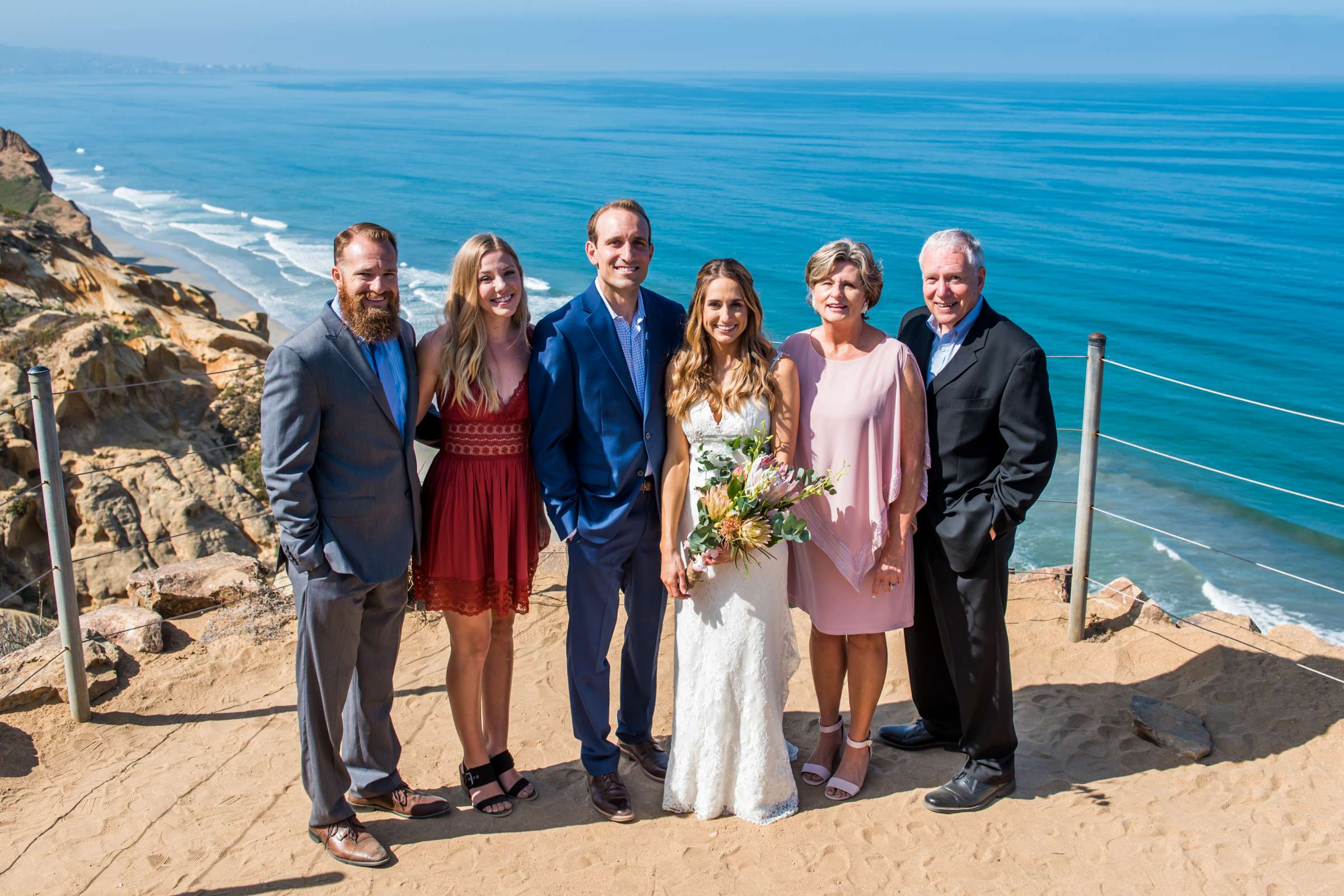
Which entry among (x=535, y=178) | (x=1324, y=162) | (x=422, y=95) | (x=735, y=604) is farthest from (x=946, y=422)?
(x=422, y=95)

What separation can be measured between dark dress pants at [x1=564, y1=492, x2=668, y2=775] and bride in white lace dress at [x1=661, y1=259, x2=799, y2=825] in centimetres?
14

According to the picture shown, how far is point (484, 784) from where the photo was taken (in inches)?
176

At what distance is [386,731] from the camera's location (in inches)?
172

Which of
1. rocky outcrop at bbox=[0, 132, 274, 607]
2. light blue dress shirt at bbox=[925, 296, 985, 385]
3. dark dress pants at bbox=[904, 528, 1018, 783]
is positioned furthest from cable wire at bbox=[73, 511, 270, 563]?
light blue dress shirt at bbox=[925, 296, 985, 385]

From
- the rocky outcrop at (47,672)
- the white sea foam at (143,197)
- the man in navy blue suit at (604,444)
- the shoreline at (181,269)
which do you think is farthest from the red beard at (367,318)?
the white sea foam at (143,197)

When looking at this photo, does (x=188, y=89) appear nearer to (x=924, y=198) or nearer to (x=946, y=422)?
(x=924, y=198)

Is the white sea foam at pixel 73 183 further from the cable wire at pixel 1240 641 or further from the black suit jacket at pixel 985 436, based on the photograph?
the black suit jacket at pixel 985 436

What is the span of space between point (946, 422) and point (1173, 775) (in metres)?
1.87

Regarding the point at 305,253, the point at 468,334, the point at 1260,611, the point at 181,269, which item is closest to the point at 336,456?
the point at 468,334

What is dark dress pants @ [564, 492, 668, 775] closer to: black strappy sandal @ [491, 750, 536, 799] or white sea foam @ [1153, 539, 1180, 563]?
black strappy sandal @ [491, 750, 536, 799]

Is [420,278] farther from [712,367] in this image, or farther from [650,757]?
[712,367]

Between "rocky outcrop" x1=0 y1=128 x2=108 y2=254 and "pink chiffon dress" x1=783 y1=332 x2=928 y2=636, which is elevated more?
"rocky outcrop" x1=0 y1=128 x2=108 y2=254

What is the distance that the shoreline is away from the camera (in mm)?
25578

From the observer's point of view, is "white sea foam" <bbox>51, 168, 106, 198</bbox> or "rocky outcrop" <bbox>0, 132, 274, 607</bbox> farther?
"white sea foam" <bbox>51, 168, 106, 198</bbox>
